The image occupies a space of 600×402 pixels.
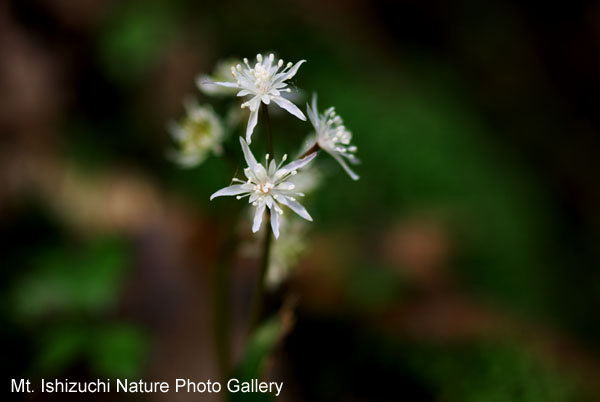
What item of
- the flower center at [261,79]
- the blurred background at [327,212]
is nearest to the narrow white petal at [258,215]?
the flower center at [261,79]

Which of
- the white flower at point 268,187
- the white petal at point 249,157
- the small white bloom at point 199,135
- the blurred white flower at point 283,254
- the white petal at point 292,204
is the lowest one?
the white petal at point 292,204

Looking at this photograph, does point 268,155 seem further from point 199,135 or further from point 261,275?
point 199,135

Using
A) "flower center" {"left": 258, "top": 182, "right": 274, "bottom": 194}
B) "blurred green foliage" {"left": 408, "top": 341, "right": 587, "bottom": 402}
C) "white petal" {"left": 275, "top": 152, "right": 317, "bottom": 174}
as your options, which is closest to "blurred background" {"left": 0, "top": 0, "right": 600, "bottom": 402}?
"blurred green foliage" {"left": 408, "top": 341, "right": 587, "bottom": 402}

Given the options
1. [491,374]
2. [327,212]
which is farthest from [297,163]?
[327,212]

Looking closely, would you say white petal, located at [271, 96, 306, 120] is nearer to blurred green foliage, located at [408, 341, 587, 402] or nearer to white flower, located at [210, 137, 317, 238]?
white flower, located at [210, 137, 317, 238]

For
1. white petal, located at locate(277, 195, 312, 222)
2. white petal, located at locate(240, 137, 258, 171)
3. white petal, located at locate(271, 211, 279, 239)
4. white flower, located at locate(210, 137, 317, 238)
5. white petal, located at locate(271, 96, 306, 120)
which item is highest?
white petal, located at locate(271, 96, 306, 120)

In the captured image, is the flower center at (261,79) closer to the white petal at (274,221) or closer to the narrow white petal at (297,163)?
the narrow white petal at (297,163)
